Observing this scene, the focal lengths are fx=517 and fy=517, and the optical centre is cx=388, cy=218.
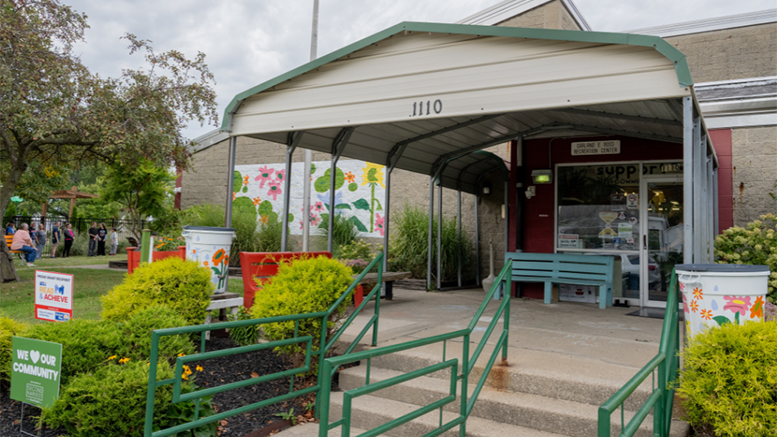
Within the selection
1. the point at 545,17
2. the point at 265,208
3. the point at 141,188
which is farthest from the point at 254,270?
the point at 141,188

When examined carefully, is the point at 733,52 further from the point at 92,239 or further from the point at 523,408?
the point at 92,239

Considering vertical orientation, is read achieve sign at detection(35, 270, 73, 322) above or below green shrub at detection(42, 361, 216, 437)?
above

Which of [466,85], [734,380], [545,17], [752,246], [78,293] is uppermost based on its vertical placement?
[545,17]

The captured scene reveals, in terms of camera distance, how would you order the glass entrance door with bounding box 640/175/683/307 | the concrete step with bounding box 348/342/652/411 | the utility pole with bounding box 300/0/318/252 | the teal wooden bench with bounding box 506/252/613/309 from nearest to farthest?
the concrete step with bounding box 348/342/652/411 → the teal wooden bench with bounding box 506/252/613/309 → the glass entrance door with bounding box 640/175/683/307 → the utility pole with bounding box 300/0/318/252

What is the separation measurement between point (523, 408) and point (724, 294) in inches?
61.2

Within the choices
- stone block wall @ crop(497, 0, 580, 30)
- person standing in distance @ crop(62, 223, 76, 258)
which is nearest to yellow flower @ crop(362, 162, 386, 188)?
stone block wall @ crop(497, 0, 580, 30)

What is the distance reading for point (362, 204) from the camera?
13.6m

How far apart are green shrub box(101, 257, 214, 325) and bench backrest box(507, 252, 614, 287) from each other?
194 inches

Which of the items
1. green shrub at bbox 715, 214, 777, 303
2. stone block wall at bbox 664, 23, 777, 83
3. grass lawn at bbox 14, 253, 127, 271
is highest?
stone block wall at bbox 664, 23, 777, 83

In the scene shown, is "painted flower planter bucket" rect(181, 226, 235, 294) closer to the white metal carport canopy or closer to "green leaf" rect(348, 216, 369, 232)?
the white metal carport canopy

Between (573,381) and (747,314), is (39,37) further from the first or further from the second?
(747,314)

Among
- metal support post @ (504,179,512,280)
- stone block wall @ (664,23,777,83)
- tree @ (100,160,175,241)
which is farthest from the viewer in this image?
tree @ (100,160,175,241)

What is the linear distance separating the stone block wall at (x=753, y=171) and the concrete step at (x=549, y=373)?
5035mm

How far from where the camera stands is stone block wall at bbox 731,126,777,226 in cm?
754
